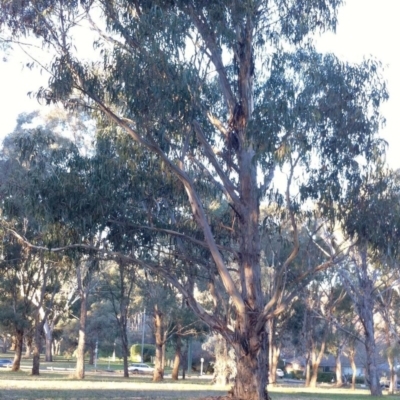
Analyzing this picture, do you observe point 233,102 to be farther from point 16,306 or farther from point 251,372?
point 16,306

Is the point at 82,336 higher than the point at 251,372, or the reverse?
the point at 82,336

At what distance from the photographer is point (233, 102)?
1606 centimetres

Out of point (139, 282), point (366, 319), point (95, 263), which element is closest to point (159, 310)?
point (139, 282)

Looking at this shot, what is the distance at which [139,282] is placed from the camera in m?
35.6

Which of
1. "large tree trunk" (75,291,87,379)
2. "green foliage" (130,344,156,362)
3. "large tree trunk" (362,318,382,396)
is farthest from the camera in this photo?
"green foliage" (130,344,156,362)

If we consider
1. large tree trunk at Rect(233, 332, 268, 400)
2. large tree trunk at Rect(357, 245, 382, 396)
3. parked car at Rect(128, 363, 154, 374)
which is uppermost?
large tree trunk at Rect(357, 245, 382, 396)

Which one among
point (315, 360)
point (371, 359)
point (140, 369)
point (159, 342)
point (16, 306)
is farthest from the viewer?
point (140, 369)

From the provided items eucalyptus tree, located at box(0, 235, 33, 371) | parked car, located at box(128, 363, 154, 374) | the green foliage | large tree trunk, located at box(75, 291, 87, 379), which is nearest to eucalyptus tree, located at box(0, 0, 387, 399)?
large tree trunk, located at box(75, 291, 87, 379)

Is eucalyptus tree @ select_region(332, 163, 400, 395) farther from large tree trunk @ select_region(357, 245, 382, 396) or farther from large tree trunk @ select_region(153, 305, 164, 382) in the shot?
large tree trunk @ select_region(153, 305, 164, 382)

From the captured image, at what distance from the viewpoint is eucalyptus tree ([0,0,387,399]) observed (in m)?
14.2

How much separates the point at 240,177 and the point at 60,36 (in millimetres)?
4619

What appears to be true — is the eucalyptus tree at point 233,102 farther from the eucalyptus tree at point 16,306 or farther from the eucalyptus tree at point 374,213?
the eucalyptus tree at point 16,306

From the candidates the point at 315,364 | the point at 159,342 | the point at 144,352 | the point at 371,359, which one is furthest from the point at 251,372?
the point at 144,352

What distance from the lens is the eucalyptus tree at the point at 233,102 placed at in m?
14.2
